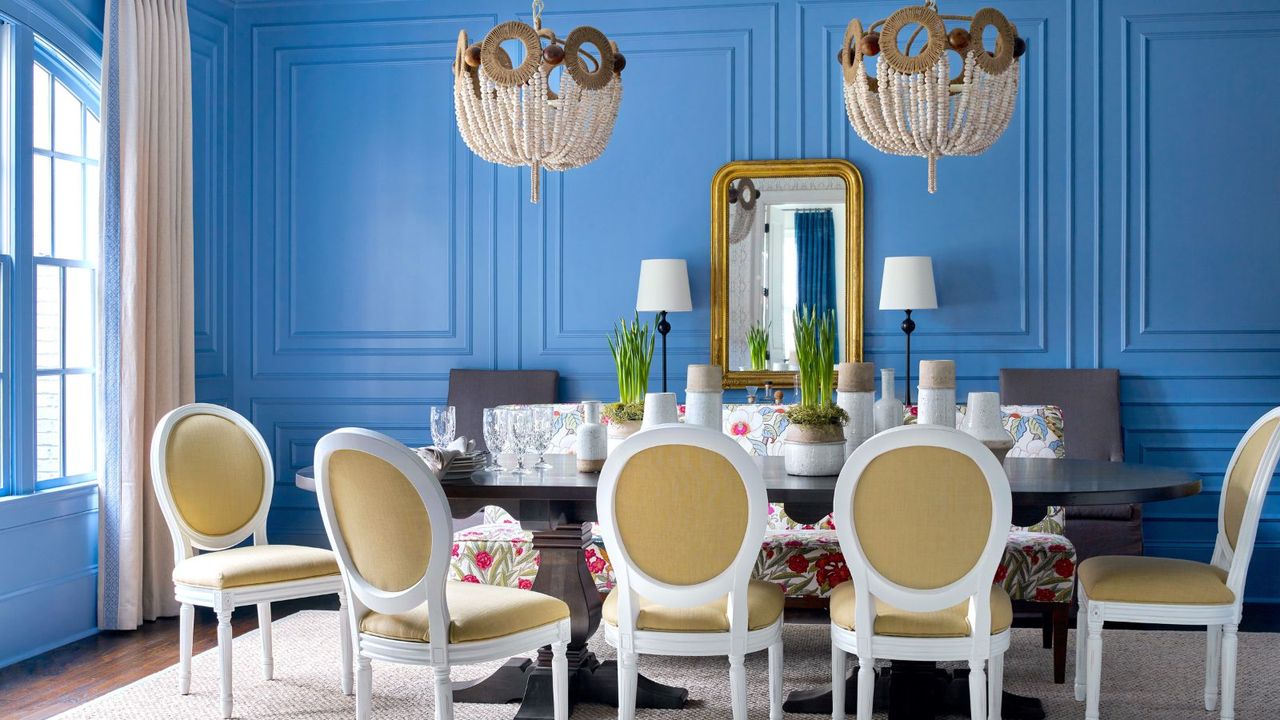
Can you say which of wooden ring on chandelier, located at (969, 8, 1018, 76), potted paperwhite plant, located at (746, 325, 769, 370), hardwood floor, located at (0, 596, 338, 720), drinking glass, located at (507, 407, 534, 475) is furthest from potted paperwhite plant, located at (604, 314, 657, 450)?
potted paperwhite plant, located at (746, 325, 769, 370)

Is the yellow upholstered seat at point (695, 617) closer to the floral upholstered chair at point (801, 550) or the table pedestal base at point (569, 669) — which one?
the table pedestal base at point (569, 669)

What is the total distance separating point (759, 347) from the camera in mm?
5434

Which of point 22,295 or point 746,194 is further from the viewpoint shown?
point 746,194

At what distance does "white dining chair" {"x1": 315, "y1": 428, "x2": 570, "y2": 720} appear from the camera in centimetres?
254

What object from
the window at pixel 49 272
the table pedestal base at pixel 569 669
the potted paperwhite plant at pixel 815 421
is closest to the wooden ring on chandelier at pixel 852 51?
the potted paperwhite plant at pixel 815 421

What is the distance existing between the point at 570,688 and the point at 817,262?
2.69 metres

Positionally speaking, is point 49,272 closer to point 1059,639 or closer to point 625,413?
point 625,413

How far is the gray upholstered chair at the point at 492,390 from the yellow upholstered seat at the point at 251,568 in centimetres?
189

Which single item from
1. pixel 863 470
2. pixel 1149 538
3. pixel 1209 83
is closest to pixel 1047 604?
pixel 863 470

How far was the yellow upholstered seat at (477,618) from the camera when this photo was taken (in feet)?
8.55

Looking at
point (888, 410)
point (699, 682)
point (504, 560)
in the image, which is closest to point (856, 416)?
point (888, 410)

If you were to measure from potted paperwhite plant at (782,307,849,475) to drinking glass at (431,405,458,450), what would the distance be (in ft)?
3.05

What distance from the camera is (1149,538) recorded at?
5.17 m

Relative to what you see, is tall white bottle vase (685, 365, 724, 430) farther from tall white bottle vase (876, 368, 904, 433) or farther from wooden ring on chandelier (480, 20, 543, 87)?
wooden ring on chandelier (480, 20, 543, 87)
